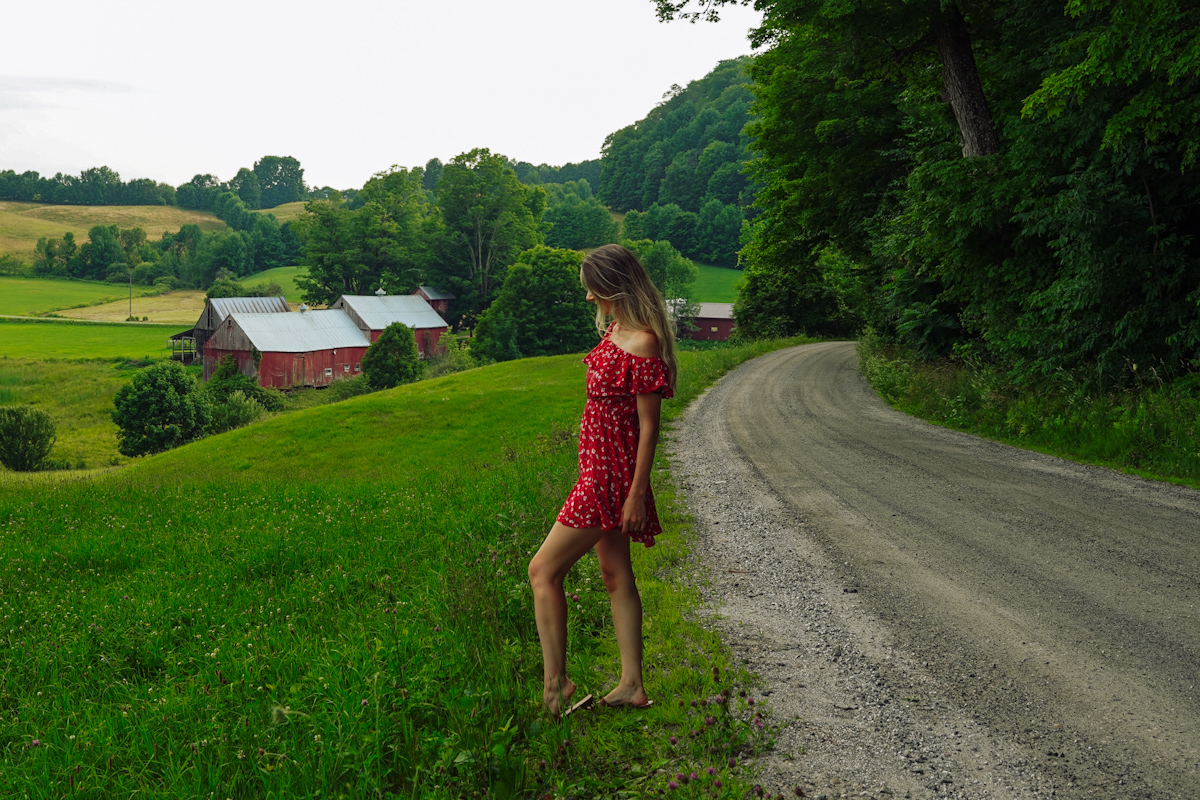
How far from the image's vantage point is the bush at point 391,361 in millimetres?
60312

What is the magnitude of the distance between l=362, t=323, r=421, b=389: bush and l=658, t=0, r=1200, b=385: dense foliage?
46.1 meters

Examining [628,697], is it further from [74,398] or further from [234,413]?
[74,398]

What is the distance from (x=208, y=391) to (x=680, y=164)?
10044 centimetres

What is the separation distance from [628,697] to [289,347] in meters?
64.5

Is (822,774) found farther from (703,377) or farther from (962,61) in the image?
(703,377)

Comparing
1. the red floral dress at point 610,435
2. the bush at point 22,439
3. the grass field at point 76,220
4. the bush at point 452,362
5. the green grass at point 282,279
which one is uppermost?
the grass field at point 76,220

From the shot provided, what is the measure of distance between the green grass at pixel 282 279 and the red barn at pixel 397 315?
132 feet

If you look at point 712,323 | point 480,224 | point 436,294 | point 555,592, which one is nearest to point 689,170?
point 712,323

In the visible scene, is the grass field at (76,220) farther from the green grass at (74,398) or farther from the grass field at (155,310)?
the green grass at (74,398)

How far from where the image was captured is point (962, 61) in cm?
1373

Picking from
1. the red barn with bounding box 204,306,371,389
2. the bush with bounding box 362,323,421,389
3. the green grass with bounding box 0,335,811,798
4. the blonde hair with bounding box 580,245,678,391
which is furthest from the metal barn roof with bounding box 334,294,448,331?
the blonde hair with bounding box 580,245,678,391

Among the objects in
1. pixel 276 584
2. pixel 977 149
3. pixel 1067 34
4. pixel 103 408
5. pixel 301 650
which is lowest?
pixel 103 408

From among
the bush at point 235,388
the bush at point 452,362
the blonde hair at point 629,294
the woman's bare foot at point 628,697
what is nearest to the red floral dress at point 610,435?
the blonde hair at point 629,294

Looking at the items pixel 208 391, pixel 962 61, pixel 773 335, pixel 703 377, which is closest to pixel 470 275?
pixel 208 391
